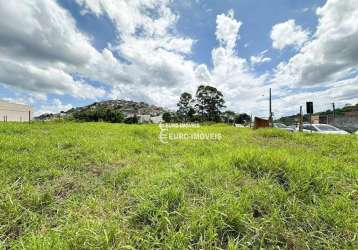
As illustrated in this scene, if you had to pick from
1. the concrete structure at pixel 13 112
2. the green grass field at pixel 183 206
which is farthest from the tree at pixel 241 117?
the green grass field at pixel 183 206

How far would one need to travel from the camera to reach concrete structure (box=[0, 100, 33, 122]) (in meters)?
31.3

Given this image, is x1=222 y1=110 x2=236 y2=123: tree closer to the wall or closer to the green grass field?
the wall

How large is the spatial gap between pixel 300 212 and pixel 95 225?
1.92 m

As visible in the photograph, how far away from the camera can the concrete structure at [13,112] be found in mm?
31272

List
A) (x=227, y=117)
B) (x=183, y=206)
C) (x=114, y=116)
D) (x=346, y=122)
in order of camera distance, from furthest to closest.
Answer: (x=114, y=116)
(x=227, y=117)
(x=346, y=122)
(x=183, y=206)

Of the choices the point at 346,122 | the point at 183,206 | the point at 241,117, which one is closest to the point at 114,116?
the point at 346,122

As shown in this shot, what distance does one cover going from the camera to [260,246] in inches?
59.0

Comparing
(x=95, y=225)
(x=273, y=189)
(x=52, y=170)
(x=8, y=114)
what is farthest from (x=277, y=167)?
(x=8, y=114)

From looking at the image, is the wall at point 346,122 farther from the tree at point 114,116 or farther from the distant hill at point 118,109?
the distant hill at point 118,109

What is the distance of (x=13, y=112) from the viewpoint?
34031mm

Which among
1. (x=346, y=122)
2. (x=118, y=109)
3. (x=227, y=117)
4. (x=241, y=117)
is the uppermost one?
(x=118, y=109)

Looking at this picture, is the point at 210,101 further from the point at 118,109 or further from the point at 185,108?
the point at 118,109

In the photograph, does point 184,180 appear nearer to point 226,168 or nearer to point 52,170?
point 226,168

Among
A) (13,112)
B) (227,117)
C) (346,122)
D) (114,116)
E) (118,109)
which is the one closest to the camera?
(346,122)
